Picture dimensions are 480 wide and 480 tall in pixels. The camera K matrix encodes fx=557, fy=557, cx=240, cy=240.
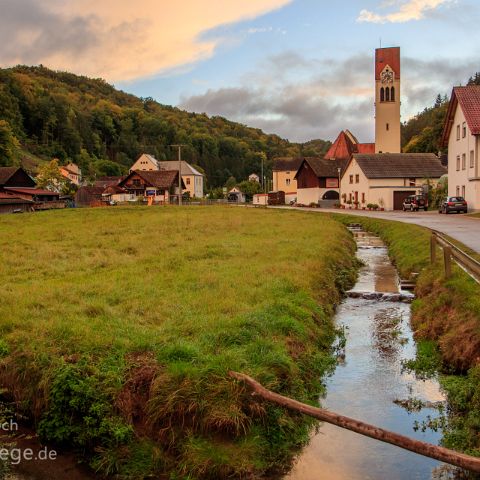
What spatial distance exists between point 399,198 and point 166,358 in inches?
2458

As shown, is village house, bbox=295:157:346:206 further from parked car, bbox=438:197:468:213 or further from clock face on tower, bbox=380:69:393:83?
parked car, bbox=438:197:468:213

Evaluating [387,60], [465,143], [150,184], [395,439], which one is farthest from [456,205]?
[150,184]

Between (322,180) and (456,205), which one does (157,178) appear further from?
(456,205)

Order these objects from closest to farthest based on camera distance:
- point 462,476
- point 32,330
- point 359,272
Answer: point 462,476 → point 32,330 → point 359,272

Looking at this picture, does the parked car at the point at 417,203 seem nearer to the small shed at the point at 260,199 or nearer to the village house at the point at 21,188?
the small shed at the point at 260,199

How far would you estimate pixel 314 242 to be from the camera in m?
26.1

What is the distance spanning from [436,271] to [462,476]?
1108 cm

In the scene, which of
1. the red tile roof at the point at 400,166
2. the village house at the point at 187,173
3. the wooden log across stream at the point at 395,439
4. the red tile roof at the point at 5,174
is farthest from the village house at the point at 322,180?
the wooden log across stream at the point at 395,439

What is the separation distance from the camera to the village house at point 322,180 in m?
87.1

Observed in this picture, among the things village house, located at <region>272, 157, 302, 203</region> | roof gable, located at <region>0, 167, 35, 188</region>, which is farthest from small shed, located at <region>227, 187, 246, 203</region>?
roof gable, located at <region>0, 167, 35, 188</region>

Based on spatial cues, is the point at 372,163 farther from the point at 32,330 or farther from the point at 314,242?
the point at 32,330

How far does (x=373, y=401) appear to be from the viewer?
966 centimetres

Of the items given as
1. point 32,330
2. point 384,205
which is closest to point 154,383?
point 32,330

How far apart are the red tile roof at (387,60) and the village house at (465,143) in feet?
155
